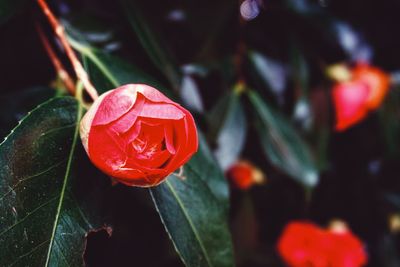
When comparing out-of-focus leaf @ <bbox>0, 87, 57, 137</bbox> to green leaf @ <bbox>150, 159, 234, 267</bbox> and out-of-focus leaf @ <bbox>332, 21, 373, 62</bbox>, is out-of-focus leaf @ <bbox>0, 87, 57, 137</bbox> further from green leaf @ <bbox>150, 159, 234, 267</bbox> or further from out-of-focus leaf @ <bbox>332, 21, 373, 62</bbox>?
out-of-focus leaf @ <bbox>332, 21, 373, 62</bbox>

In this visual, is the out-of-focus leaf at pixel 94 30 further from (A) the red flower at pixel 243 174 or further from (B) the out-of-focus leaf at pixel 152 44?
(A) the red flower at pixel 243 174

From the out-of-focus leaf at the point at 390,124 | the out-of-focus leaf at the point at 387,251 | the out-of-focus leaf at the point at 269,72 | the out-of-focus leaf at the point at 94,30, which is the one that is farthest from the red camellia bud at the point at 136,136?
the out-of-focus leaf at the point at 387,251

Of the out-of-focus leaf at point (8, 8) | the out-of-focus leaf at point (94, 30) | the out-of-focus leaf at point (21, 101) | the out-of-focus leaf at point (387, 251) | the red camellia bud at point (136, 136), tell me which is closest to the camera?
the red camellia bud at point (136, 136)

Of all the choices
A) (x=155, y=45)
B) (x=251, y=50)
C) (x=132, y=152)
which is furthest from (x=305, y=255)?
(x=132, y=152)

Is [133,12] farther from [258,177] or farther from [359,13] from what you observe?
[359,13]

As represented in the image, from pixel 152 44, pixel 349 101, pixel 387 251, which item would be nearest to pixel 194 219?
pixel 152 44

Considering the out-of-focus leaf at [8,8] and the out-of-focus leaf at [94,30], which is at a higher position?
the out-of-focus leaf at [8,8]
